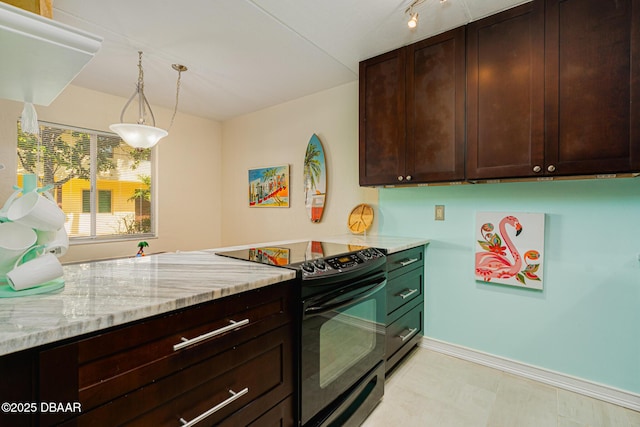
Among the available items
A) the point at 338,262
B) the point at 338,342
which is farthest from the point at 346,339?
the point at 338,262

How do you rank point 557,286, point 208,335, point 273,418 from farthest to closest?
point 557,286 → point 273,418 → point 208,335

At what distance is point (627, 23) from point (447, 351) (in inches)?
91.6

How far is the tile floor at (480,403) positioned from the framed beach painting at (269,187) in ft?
7.22

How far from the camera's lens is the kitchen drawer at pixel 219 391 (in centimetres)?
77

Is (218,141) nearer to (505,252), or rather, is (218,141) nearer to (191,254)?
(191,254)

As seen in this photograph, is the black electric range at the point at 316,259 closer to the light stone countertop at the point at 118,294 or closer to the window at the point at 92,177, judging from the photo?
the light stone countertop at the point at 118,294

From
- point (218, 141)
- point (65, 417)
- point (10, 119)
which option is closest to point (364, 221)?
point (65, 417)

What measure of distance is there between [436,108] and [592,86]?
818 mm

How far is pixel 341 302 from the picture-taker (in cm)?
140

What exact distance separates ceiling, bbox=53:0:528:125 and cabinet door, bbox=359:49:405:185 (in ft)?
0.42

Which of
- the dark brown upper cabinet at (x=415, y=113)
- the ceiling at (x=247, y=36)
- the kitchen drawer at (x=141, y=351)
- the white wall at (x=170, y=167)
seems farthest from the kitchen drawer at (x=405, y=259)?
the white wall at (x=170, y=167)

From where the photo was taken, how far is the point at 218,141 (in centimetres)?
423

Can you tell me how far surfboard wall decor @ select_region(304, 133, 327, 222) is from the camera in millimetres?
3064

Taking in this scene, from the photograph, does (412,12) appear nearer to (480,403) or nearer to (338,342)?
(338,342)
